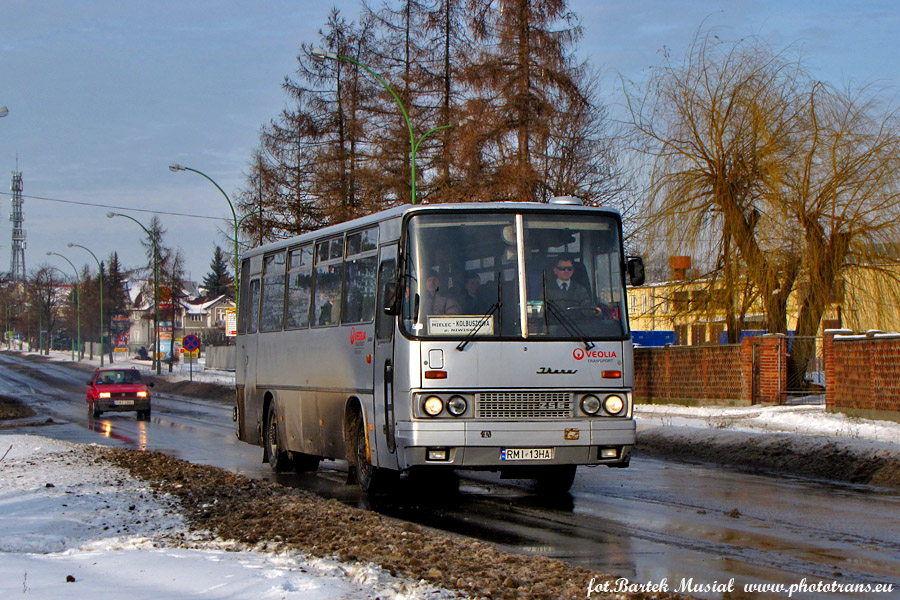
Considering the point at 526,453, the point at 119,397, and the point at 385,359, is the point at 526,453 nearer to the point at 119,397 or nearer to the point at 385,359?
the point at 385,359

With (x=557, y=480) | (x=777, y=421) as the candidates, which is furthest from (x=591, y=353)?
(x=777, y=421)

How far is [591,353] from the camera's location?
1135 cm

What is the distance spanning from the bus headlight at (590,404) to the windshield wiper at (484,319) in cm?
129

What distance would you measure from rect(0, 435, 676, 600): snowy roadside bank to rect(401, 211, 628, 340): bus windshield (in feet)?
7.36

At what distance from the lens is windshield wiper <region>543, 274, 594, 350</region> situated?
11.4 m

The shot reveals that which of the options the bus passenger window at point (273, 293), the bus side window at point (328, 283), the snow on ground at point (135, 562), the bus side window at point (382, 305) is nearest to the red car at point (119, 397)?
the bus passenger window at point (273, 293)

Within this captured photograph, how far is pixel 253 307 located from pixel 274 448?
260 cm

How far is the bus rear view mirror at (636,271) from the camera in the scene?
1153 cm

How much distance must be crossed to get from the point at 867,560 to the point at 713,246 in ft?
70.1

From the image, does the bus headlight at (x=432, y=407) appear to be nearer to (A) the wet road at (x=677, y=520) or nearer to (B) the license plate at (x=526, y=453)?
(B) the license plate at (x=526, y=453)

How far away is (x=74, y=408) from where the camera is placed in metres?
39.6

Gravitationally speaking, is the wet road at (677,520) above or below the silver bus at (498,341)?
below

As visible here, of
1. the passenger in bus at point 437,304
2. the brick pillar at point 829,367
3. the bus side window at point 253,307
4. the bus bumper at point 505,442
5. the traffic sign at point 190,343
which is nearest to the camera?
the bus bumper at point 505,442

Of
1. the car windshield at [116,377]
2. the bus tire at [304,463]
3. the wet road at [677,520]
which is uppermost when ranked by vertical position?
the car windshield at [116,377]
